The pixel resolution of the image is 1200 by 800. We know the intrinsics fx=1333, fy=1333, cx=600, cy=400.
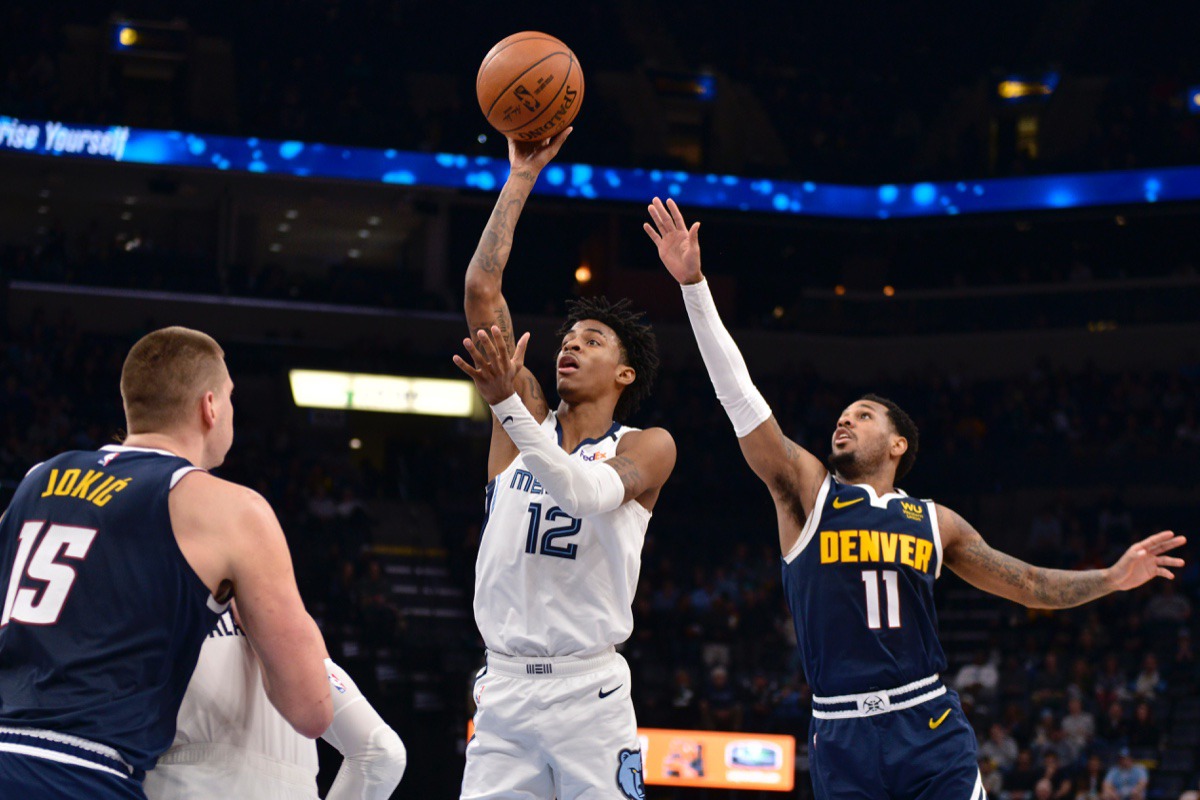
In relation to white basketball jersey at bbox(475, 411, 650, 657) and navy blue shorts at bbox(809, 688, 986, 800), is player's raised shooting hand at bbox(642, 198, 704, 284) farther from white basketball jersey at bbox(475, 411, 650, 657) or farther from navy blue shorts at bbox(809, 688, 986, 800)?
navy blue shorts at bbox(809, 688, 986, 800)

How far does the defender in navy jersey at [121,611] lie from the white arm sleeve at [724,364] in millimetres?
2393

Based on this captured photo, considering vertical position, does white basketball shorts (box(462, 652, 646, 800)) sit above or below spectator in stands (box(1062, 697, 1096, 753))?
above

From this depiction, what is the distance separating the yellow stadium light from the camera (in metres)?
22.5

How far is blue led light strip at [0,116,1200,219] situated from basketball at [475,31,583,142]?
17.6 m

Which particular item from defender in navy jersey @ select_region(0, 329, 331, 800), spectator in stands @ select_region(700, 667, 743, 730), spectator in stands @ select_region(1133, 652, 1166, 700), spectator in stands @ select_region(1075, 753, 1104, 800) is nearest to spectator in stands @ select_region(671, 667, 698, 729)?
spectator in stands @ select_region(700, 667, 743, 730)

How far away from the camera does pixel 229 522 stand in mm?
3045

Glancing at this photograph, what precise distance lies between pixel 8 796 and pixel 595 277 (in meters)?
23.7

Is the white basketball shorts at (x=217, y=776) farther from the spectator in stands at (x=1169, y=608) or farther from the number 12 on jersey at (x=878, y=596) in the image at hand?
the spectator in stands at (x=1169, y=608)

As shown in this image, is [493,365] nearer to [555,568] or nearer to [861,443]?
[555,568]

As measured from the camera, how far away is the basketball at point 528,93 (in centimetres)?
555

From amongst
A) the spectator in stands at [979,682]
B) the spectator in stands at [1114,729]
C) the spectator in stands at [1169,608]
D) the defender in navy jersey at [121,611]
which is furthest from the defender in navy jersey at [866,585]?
the spectator in stands at [1169,608]

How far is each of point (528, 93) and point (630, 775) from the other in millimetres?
2769

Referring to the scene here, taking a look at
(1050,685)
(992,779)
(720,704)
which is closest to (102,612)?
(720,704)

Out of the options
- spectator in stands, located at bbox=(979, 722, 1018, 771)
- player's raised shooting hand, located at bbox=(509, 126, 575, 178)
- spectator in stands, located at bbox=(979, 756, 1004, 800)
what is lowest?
spectator in stands, located at bbox=(979, 756, 1004, 800)
